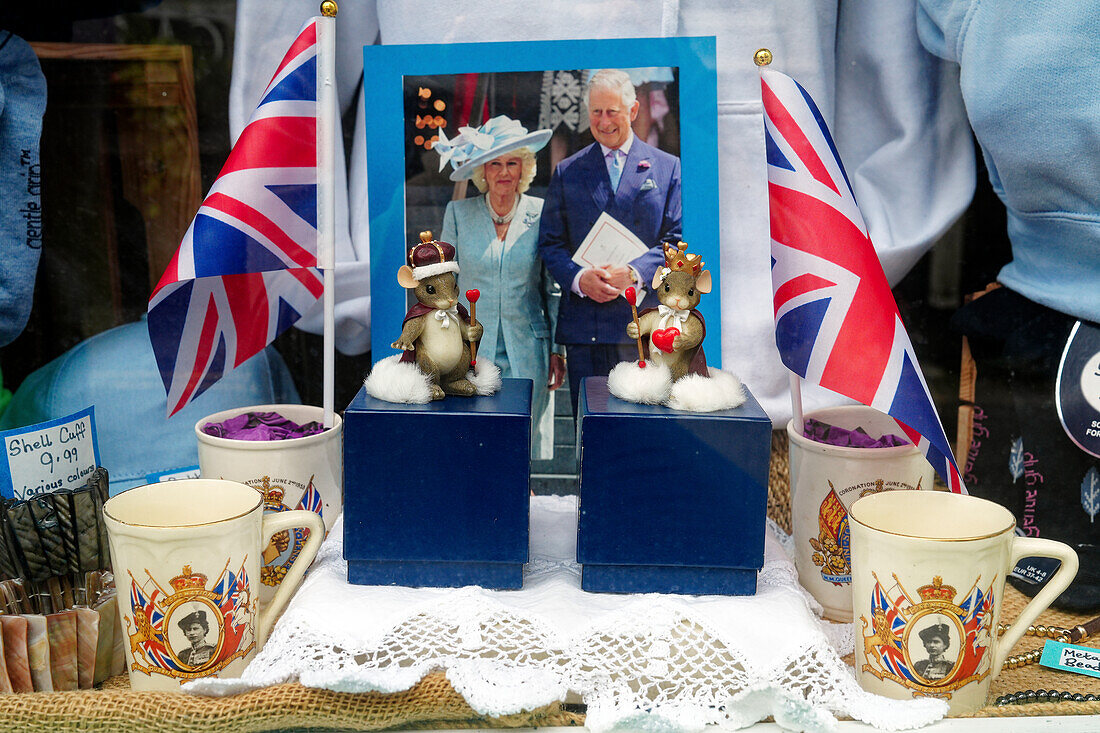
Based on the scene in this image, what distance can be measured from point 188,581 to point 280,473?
0.19 metres

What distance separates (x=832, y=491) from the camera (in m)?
0.85

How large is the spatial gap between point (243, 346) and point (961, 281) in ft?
2.87

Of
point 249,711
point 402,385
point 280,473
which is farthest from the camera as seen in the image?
point 280,473

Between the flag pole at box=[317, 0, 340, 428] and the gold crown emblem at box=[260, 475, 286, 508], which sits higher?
the flag pole at box=[317, 0, 340, 428]

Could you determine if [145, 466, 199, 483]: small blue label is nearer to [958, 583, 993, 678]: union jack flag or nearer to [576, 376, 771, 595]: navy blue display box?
[576, 376, 771, 595]: navy blue display box

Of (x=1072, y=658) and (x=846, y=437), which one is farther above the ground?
(x=846, y=437)

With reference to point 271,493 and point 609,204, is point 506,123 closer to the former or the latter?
point 609,204

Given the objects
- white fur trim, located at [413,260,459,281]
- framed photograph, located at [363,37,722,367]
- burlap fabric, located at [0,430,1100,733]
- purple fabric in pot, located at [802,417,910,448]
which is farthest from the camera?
framed photograph, located at [363,37,722,367]

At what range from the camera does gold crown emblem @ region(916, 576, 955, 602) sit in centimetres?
67

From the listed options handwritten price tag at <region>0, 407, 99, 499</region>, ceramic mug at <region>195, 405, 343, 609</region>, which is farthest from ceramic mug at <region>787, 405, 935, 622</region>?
handwritten price tag at <region>0, 407, 99, 499</region>

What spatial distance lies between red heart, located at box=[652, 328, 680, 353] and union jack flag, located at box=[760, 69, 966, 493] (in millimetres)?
143

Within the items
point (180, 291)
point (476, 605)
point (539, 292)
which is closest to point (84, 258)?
point (180, 291)

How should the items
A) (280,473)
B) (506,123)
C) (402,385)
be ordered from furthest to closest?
(506,123) < (280,473) < (402,385)

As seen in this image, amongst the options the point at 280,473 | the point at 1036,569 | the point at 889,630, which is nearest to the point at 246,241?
the point at 280,473
